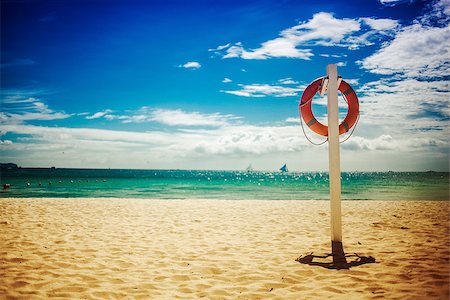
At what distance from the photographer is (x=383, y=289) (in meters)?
3.00

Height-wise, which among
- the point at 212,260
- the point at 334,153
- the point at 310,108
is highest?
the point at 310,108

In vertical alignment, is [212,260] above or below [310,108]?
below

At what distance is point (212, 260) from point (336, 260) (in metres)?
1.85

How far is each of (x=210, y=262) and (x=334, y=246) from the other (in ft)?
6.86

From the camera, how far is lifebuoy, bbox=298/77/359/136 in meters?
4.95

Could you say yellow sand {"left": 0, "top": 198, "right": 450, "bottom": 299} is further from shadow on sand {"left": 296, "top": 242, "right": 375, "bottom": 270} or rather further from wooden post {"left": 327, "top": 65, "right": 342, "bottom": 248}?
wooden post {"left": 327, "top": 65, "right": 342, "bottom": 248}

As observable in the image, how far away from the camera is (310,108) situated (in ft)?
16.7

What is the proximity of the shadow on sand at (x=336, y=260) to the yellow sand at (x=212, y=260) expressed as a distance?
14 centimetres

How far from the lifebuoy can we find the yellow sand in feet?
7.05

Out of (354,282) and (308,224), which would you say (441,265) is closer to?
(354,282)

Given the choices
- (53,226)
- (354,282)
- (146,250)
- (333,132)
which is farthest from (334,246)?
(53,226)

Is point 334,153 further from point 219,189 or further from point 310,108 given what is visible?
point 219,189

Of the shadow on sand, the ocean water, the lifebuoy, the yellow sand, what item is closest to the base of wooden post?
the shadow on sand

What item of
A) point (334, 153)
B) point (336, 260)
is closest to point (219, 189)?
point (334, 153)
